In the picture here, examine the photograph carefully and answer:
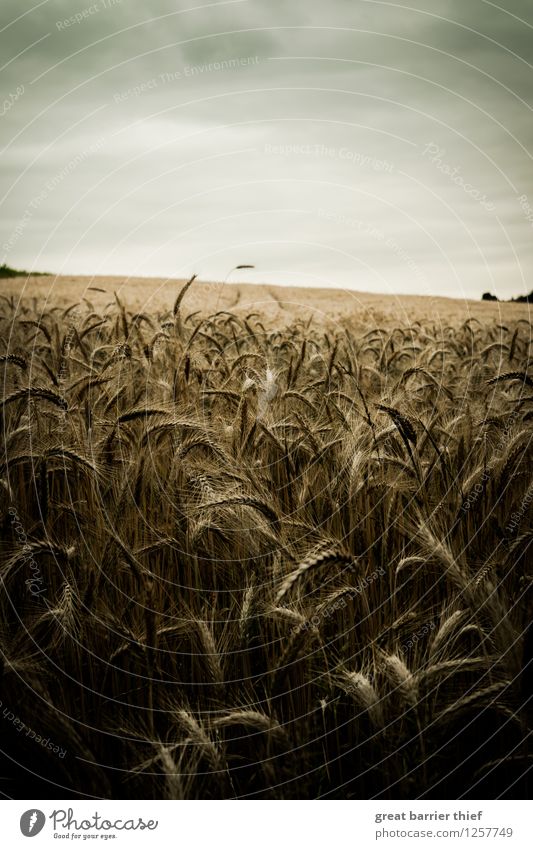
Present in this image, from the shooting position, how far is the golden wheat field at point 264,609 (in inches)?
77.1

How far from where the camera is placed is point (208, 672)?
217 cm

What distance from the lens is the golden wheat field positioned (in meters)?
1.96

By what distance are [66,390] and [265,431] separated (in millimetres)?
1296

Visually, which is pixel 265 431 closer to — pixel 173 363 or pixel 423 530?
pixel 423 530
